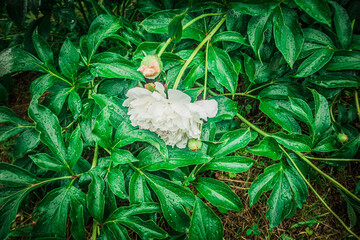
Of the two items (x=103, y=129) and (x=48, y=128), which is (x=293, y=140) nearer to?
(x=103, y=129)

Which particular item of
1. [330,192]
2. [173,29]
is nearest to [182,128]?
[173,29]

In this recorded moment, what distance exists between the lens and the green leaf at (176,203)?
859 millimetres

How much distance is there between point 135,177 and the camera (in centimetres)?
90

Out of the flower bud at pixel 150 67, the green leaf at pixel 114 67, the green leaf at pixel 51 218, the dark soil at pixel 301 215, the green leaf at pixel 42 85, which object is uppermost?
the flower bud at pixel 150 67

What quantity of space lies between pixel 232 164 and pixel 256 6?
671mm

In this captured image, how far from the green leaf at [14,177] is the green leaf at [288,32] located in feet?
4.13

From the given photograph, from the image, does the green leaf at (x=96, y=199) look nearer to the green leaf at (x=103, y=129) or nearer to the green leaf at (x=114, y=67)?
the green leaf at (x=103, y=129)

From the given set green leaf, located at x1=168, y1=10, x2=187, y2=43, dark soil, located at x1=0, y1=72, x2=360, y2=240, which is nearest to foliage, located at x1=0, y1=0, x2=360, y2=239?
green leaf, located at x1=168, y1=10, x2=187, y2=43

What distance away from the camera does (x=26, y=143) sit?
1087 mm

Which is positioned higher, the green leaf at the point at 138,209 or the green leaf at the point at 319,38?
the green leaf at the point at 319,38

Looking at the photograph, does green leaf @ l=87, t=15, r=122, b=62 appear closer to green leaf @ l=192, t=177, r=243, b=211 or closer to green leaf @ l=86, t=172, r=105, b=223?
green leaf @ l=86, t=172, r=105, b=223

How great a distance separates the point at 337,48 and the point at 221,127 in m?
0.67

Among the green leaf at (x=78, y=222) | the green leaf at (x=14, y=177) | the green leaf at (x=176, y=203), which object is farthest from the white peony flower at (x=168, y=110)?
the green leaf at (x=14, y=177)

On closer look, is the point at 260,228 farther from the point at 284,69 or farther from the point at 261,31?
the point at 261,31
